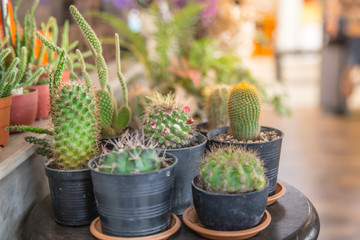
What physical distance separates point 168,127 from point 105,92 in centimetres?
25

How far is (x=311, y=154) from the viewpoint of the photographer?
425cm

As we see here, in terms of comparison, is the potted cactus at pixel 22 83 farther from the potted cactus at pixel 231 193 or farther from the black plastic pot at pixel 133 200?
the potted cactus at pixel 231 193

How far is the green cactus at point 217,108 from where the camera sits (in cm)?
140

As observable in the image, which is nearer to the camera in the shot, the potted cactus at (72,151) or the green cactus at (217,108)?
the potted cactus at (72,151)

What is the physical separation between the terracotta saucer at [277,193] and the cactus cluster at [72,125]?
0.45 meters

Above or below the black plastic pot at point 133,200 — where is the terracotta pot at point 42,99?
above

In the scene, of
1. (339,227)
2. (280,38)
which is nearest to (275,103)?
(339,227)

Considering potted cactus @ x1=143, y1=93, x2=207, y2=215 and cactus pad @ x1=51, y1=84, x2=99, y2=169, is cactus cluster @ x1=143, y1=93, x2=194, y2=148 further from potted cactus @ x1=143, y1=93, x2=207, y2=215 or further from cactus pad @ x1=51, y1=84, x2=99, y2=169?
cactus pad @ x1=51, y1=84, x2=99, y2=169

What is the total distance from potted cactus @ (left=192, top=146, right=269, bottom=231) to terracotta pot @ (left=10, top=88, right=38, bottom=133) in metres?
0.60

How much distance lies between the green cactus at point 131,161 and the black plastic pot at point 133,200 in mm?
19

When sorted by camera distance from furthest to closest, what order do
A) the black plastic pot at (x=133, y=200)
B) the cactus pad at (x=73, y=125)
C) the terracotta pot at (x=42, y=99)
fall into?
the terracotta pot at (x=42, y=99) < the cactus pad at (x=73, y=125) < the black plastic pot at (x=133, y=200)

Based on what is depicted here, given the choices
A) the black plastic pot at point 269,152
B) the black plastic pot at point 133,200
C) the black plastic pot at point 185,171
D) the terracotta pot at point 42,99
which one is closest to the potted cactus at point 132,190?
the black plastic pot at point 133,200

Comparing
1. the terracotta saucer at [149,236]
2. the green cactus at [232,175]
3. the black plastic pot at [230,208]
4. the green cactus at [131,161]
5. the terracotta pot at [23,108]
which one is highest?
the terracotta pot at [23,108]

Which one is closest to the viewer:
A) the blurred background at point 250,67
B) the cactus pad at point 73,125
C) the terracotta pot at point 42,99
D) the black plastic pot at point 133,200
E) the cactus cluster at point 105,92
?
the black plastic pot at point 133,200
